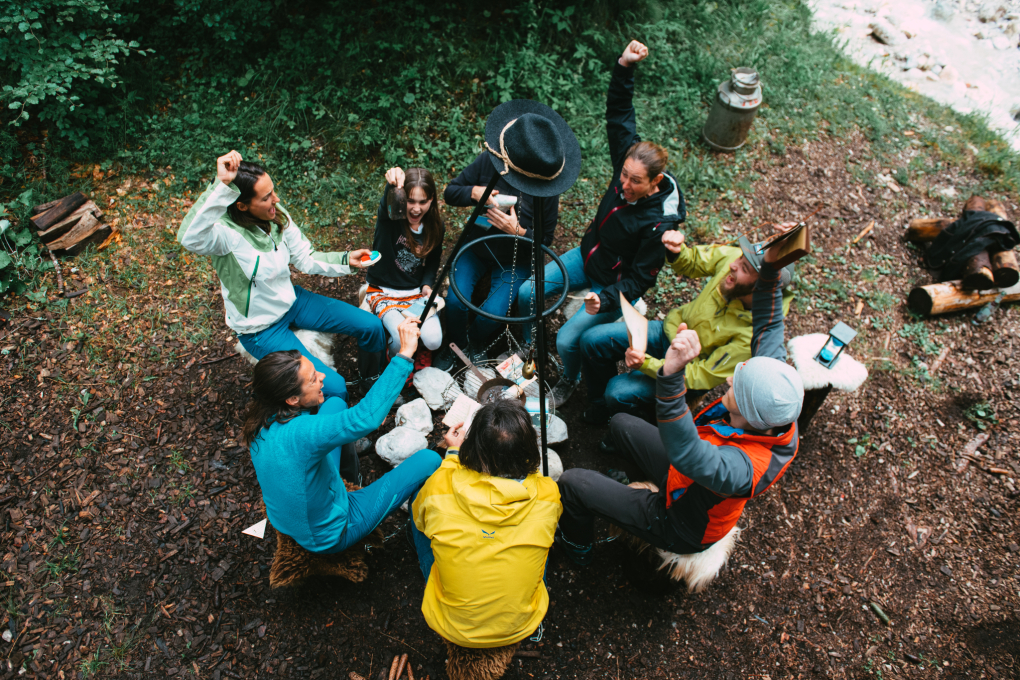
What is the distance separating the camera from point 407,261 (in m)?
4.09

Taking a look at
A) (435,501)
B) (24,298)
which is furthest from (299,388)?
(24,298)

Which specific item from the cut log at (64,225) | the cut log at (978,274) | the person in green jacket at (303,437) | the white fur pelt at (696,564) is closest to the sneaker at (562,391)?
the white fur pelt at (696,564)

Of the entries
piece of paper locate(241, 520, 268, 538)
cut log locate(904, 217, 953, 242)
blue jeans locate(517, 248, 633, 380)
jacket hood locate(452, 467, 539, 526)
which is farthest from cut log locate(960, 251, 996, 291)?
piece of paper locate(241, 520, 268, 538)

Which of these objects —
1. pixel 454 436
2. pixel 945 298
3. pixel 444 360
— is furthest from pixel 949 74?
pixel 454 436

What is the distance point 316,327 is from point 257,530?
1.42 meters

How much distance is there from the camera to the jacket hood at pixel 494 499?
7.91 feet

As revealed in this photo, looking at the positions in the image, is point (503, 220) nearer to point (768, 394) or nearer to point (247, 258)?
point (247, 258)

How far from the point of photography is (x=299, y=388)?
2561mm

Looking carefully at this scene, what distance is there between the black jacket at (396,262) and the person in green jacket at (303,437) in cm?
137

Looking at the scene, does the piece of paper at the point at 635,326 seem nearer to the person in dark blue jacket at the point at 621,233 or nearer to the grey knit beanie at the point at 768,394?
the grey knit beanie at the point at 768,394

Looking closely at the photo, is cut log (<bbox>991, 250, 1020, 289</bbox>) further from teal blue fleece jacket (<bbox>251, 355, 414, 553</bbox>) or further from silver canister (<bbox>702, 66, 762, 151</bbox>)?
teal blue fleece jacket (<bbox>251, 355, 414, 553</bbox>)

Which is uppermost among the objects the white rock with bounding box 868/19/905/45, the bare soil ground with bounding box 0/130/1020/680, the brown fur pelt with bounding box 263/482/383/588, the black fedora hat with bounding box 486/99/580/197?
the black fedora hat with bounding box 486/99/580/197

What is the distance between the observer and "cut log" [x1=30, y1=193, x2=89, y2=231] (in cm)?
450

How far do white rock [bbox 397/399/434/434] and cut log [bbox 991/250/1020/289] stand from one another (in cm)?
543
